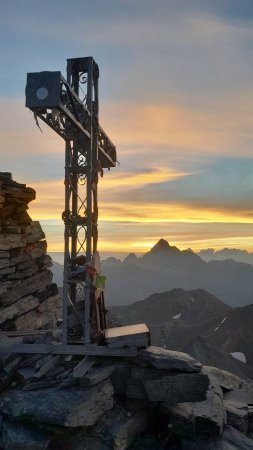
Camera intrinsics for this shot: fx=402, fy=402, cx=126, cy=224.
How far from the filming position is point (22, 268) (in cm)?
2088

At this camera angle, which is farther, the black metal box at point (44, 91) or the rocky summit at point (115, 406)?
the black metal box at point (44, 91)

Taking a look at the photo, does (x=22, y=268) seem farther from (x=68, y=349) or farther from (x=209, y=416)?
(x=209, y=416)

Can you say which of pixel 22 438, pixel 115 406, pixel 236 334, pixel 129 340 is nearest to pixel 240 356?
pixel 236 334

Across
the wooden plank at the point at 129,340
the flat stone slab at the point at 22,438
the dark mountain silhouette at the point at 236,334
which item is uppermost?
the wooden plank at the point at 129,340

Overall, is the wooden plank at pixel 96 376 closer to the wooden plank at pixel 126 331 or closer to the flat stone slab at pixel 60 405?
the flat stone slab at pixel 60 405

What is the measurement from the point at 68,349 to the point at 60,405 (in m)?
2.00

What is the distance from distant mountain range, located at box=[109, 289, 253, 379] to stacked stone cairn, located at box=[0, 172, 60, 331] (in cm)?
1078

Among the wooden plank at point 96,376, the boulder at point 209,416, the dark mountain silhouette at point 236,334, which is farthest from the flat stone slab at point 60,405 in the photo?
the dark mountain silhouette at point 236,334

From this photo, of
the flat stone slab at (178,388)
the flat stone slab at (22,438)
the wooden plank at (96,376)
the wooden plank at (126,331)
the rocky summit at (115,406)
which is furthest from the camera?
the wooden plank at (126,331)

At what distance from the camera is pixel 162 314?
9788cm

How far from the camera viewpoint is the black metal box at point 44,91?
10.3m

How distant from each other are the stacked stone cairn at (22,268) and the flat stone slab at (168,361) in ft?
29.9

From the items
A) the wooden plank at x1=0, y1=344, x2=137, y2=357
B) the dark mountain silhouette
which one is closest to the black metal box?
the wooden plank at x1=0, y1=344, x2=137, y2=357

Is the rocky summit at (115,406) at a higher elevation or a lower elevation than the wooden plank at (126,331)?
lower
